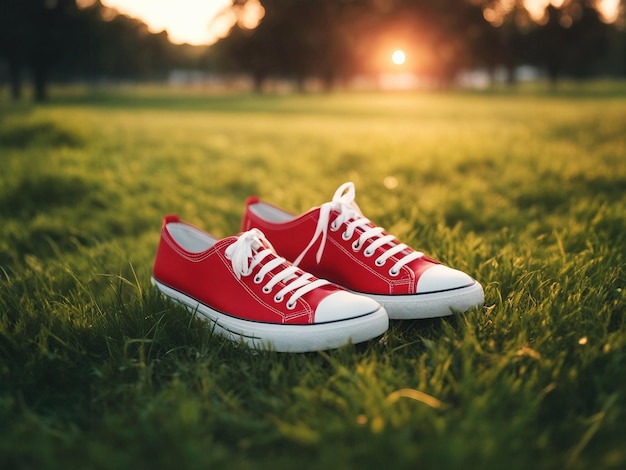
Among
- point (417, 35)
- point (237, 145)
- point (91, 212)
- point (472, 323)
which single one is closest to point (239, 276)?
point (472, 323)

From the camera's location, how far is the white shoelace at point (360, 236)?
88.9 inches

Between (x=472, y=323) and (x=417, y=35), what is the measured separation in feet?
35.6

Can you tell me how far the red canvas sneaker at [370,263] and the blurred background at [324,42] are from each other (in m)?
4.38

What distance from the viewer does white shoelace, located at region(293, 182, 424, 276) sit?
226 centimetres

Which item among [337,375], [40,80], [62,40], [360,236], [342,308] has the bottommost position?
[337,375]

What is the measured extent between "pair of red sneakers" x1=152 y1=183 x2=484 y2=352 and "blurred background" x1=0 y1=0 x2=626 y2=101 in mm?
4432

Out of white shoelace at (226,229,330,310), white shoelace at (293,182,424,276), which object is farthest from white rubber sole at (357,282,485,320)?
white shoelace at (226,229,330,310)

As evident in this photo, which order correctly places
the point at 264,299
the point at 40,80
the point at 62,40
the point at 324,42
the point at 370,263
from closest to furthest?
1. the point at 264,299
2. the point at 370,263
3. the point at 324,42
4. the point at 62,40
5. the point at 40,80

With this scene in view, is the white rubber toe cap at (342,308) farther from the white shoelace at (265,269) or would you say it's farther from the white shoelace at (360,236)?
the white shoelace at (360,236)

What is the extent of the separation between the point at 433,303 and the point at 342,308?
0.38m

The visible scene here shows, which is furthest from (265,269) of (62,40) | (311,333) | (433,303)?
(62,40)

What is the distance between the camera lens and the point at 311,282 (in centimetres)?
207

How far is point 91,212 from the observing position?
4.55m

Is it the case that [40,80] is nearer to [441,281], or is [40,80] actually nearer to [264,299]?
[264,299]
